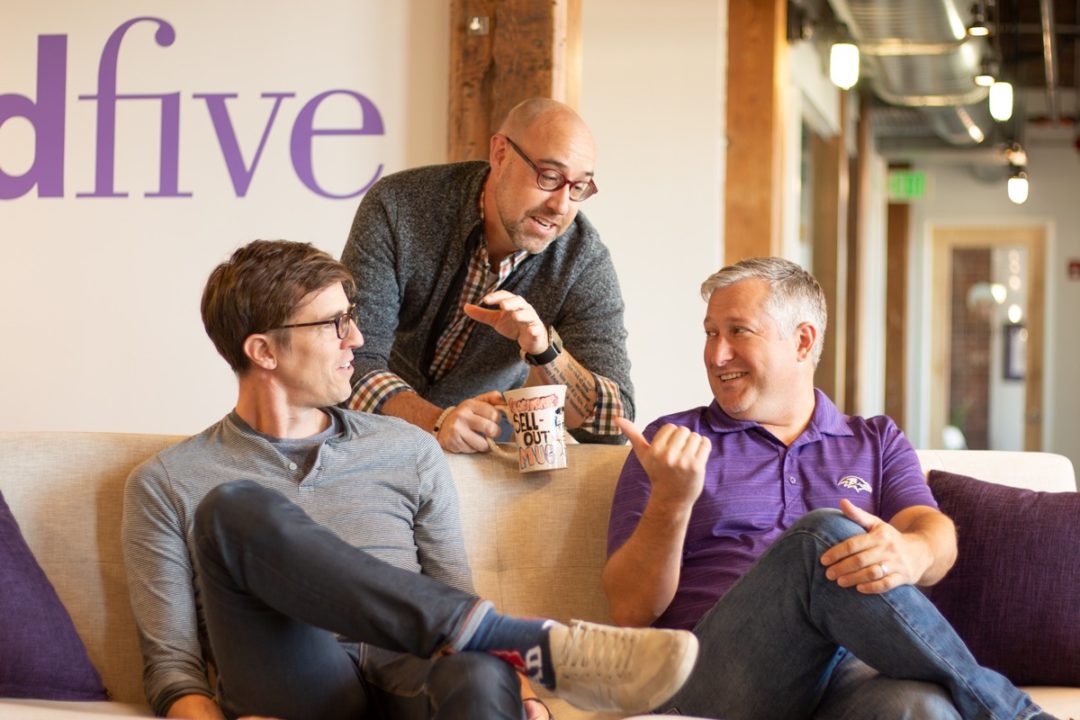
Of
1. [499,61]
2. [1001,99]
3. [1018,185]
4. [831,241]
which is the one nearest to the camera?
[499,61]

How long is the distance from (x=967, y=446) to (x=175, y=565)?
12.1m

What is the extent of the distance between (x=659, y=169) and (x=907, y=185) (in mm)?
7369

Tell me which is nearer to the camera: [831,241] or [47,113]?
[47,113]

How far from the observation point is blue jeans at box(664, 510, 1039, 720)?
2.02 meters

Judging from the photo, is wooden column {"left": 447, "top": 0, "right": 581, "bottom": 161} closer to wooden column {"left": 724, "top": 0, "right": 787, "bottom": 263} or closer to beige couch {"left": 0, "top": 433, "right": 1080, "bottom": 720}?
beige couch {"left": 0, "top": 433, "right": 1080, "bottom": 720}

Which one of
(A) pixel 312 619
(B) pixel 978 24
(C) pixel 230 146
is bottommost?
(A) pixel 312 619

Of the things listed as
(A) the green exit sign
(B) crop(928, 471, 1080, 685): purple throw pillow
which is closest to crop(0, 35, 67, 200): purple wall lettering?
(B) crop(928, 471, 1080, 685): purple throw pillow

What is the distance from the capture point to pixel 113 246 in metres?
4.20

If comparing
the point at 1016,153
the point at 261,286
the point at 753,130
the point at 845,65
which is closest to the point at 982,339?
the point at 1016,153

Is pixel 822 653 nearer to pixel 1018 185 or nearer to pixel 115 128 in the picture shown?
pixel 115 128

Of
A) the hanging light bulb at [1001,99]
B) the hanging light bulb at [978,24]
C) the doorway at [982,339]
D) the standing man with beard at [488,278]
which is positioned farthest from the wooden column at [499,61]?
the doorway at [982,339]

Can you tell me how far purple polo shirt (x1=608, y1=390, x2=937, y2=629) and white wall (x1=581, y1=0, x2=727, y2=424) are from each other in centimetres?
225

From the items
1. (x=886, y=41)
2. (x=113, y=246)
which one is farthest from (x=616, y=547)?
(x=886, y=41)

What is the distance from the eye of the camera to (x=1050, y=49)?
8.14 metres
